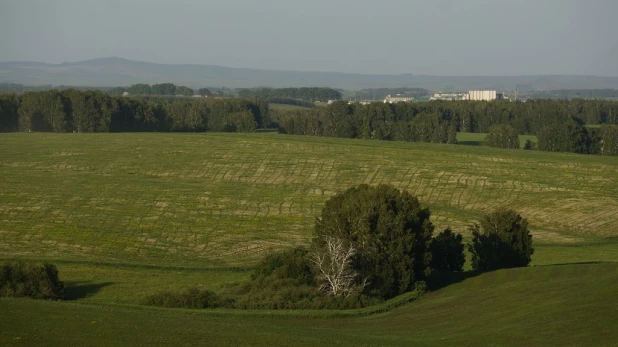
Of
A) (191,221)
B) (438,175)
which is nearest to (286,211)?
(191,221)

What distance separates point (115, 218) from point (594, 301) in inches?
1525

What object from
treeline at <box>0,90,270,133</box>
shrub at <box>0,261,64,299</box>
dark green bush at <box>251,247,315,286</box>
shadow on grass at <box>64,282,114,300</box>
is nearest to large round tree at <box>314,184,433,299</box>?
dark green bush at <box>251,247,315,286</box>

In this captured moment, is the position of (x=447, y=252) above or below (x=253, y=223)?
above

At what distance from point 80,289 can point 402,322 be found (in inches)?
652

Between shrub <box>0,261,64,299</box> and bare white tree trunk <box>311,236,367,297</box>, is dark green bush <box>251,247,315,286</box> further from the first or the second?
shrub <box>0,261,64,299</box>

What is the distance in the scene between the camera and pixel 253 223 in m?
59.7

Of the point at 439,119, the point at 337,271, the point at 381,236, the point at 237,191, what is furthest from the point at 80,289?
the point at 439,119

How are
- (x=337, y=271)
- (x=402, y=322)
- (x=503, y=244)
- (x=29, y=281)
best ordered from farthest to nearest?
1. (x=503, y=244)
2. (x=337, y=271)
3. (x=29, y=281)
4. (x=402, y=322)

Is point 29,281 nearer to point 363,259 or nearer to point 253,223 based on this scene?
point 363,259

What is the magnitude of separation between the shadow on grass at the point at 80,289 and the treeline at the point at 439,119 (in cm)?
8295

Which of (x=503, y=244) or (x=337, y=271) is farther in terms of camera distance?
(x=503, y=244)

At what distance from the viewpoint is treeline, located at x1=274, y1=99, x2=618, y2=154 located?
411ft

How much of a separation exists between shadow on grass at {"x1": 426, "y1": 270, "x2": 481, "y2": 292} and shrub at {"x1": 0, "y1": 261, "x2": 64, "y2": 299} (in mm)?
17745

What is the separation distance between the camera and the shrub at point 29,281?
36.1m
